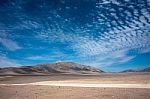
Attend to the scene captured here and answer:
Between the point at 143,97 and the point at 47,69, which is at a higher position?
the point at 47,69

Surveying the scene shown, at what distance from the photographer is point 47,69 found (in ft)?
533

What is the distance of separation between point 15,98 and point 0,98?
1434 millimetres

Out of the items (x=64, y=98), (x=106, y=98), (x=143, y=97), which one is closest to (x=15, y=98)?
(x=64, y=98)

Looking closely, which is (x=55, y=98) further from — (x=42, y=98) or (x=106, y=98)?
(x=106, y=98)

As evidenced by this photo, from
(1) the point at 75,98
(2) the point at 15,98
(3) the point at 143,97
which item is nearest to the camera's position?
(3) the point at 143,97

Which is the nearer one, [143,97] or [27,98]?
[143,97]

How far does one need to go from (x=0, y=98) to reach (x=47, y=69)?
143972 millimetres

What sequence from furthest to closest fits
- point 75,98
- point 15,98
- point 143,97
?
point 15,98 < point 75,98 < point 143,97

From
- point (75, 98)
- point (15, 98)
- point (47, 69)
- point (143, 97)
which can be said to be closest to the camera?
point (143, 97)

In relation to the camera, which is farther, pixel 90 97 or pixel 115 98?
pixel 90 97

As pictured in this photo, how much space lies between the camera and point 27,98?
60.8ft

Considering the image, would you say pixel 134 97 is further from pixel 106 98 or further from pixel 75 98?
pixel 75 98

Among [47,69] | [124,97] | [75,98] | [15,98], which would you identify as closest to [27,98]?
[15,98]

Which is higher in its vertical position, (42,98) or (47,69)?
(47,69)
